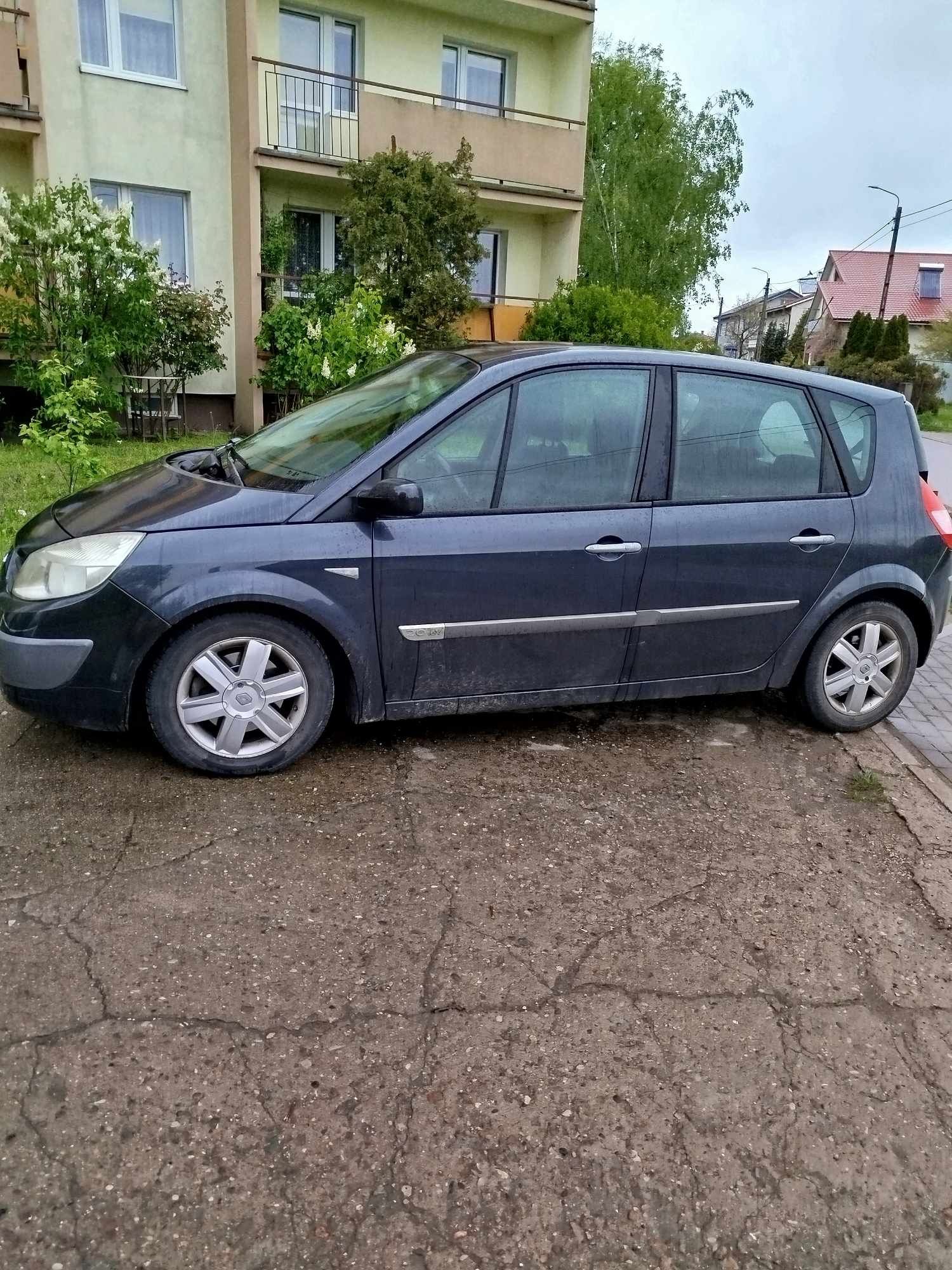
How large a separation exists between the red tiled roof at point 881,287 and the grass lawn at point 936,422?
69.8ft

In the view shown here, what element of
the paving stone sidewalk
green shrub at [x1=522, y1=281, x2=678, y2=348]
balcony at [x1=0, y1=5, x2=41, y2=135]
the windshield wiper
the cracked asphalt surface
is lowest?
the paving stone sidewalk

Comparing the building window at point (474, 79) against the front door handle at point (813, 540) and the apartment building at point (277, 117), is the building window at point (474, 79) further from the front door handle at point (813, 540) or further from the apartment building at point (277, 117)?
the front door handle at point (813, 540)

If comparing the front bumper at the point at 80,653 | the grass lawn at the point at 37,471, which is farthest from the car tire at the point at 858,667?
the grass lawn at the point at 37,471

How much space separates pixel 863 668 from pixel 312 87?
52.0 feet

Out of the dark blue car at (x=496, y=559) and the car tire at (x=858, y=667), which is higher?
the dark blue car at (x=496, y=559)

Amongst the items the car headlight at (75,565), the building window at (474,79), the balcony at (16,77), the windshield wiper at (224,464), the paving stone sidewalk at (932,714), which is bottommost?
the paving stone sidewalk at (932,714)

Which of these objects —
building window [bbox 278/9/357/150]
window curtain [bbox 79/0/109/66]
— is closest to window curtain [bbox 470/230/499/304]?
building window [bbox 278/9/357/150]

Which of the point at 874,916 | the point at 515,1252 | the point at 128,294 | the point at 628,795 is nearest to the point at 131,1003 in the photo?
the point at 515,1252

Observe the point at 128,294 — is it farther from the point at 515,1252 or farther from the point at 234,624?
the point at 515,1252

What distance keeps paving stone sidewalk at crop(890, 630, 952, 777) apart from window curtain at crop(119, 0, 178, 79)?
14.9 metres

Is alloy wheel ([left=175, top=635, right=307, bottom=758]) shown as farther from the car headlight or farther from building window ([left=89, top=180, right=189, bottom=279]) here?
building window ([left=89, top=180, right=189, bottom=279])

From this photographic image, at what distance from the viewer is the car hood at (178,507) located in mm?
3719

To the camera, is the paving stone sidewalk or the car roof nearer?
the car roof

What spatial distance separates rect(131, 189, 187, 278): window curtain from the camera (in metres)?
15.7
